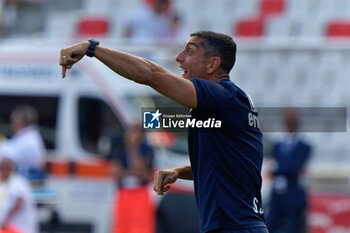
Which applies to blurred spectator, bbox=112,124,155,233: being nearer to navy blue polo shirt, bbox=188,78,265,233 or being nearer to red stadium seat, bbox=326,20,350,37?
red stadium seat, bbox=326,20,350,37

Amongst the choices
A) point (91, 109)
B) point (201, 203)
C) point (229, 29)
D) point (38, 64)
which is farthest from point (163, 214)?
point (201, 203)

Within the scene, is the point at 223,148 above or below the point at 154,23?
below

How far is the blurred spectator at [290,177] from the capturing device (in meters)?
10.9

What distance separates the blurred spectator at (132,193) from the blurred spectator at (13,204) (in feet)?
3.93

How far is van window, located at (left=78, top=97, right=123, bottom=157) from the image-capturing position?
11078 mm

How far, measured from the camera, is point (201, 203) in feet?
16.0

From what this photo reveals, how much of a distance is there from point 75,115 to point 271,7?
15.8ft

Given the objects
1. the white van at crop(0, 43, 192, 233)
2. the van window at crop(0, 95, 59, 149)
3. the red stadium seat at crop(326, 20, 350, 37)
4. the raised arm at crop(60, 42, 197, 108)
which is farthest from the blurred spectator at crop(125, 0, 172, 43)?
the raised arm at crop(60, 42, 197, 108)

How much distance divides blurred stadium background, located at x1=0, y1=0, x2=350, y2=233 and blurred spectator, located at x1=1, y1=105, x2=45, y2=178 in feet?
2.08

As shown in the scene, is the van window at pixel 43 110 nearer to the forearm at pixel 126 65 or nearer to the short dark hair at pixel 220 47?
the short dark hair at pixel 220 47

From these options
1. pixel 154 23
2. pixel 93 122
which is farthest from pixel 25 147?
pixel 154 23

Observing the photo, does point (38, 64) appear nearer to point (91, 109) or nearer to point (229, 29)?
point (91, 109)

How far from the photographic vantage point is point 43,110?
1139 cm

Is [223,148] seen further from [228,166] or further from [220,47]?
[220,47]
